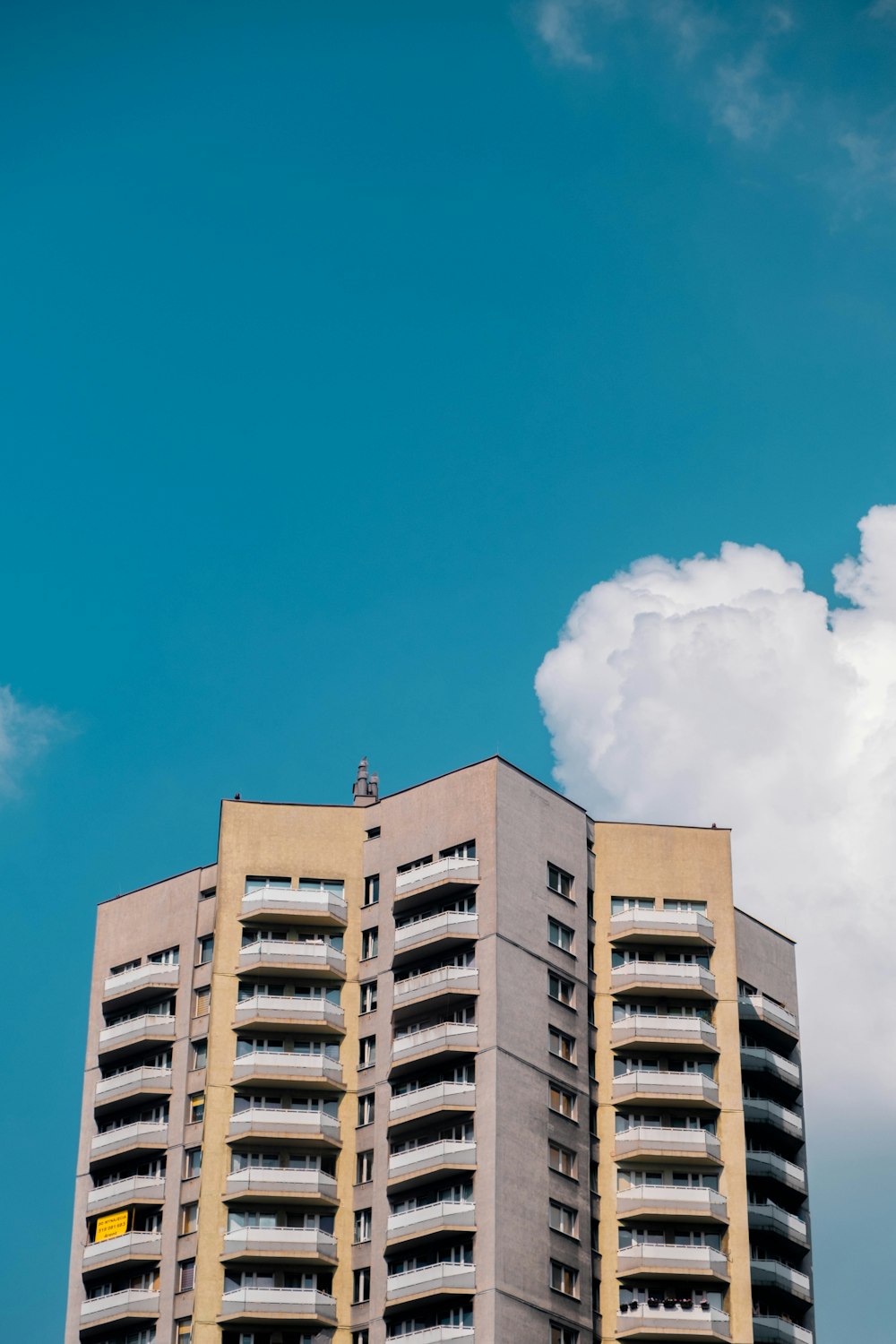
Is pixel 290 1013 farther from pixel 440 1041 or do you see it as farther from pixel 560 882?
pixel 560 882

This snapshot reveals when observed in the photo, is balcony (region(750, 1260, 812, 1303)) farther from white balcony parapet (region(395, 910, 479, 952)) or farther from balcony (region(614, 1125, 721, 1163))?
white balcony parapet (region(395, 910, 479, 952))

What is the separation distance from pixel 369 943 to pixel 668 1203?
62.2 ft

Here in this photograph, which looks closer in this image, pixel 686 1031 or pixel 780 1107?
pixel 686 1031

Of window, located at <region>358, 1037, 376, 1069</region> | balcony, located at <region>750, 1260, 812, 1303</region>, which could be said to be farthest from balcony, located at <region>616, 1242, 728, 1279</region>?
window, located at <region>358, 1037, 376, 1069</region>

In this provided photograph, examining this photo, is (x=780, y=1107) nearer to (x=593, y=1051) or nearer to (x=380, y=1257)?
(x=593, y=1051)

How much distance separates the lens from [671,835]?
119688mm

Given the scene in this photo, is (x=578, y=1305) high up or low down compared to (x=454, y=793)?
down

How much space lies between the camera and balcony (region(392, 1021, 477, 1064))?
359ft

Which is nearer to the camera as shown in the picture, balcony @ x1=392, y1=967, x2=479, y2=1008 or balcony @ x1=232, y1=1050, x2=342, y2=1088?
balcony @ x1=392, y1=967, x2=479, y2=1008

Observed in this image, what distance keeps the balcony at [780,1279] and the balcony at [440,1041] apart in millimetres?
19079

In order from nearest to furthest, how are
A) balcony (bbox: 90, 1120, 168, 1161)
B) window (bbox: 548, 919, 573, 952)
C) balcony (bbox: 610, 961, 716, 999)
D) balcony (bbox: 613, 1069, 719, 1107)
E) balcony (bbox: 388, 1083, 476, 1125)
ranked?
balcony (bbox: 388, 1083, 476, 1125) < balcony (bbox: 613, 1069, 719, 1107) < window (bbox: 548, 919, 573, 952) < balcony (bbox: 610, 961, 716, 999) < balcony (bbox: 90, 1120, 168, 1161)

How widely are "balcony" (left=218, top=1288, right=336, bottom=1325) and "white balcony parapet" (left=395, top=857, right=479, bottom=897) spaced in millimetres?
19020

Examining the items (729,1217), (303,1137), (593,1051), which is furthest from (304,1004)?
(729,1217)

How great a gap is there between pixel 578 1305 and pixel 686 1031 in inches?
576
